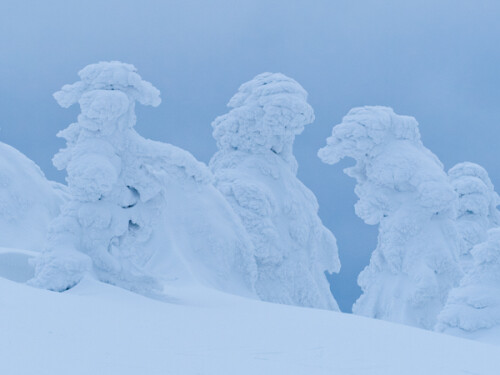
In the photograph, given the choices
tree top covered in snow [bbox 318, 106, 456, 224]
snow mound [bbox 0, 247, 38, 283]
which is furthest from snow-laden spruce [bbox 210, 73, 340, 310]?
snow mound [bbox 0, 247, 38, 283]

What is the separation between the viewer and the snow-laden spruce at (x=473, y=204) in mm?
21828

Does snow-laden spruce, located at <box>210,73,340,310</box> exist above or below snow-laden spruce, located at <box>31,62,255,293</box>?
above

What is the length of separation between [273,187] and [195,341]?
10150 mm

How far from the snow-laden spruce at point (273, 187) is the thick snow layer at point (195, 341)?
22.3 ft

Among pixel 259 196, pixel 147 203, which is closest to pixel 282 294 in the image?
pixel 259 196

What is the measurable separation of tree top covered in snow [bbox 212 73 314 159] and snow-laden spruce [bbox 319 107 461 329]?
1145mm

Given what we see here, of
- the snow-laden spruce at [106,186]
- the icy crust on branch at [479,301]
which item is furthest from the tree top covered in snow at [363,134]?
the snow-laden spruce at [106,186]

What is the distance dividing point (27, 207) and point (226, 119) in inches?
197

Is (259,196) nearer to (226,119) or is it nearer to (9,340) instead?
(226,119)

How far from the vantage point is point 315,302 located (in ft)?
59.3

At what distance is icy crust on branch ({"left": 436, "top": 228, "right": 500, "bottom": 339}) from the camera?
1378cm

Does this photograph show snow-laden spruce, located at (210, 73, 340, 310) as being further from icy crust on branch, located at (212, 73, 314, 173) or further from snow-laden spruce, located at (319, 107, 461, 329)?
snow-laden spruce, located at (319, 107, 461, 329)

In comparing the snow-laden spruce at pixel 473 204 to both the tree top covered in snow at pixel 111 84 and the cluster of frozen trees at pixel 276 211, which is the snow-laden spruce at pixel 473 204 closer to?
the cluster of frozen trees at pixel 276 211

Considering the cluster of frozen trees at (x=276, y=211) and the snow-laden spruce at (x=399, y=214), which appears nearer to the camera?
the cluster of frozen trees at (x=276, y=211)
